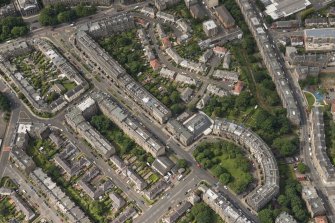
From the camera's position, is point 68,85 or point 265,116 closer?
point 265,116

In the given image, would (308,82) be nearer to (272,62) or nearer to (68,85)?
(272,62)

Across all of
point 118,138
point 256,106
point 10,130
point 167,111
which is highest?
point 10,130

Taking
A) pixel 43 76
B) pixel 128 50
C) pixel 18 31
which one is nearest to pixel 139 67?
pixel 128 50

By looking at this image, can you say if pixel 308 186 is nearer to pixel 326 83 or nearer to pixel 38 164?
pixel 326 83

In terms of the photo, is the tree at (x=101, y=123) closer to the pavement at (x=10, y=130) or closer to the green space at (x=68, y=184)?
the green space at (x=68, y=184)

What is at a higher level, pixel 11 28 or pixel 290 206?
pixel 11 28

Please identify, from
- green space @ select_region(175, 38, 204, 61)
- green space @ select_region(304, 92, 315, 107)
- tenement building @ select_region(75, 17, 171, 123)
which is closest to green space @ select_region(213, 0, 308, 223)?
green space @ select_region(304, 92, 315, 107)

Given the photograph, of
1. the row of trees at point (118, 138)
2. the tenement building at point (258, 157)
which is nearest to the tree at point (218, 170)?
the tenement building at point (258, 157)

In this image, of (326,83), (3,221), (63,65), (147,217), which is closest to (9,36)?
(63,65)
